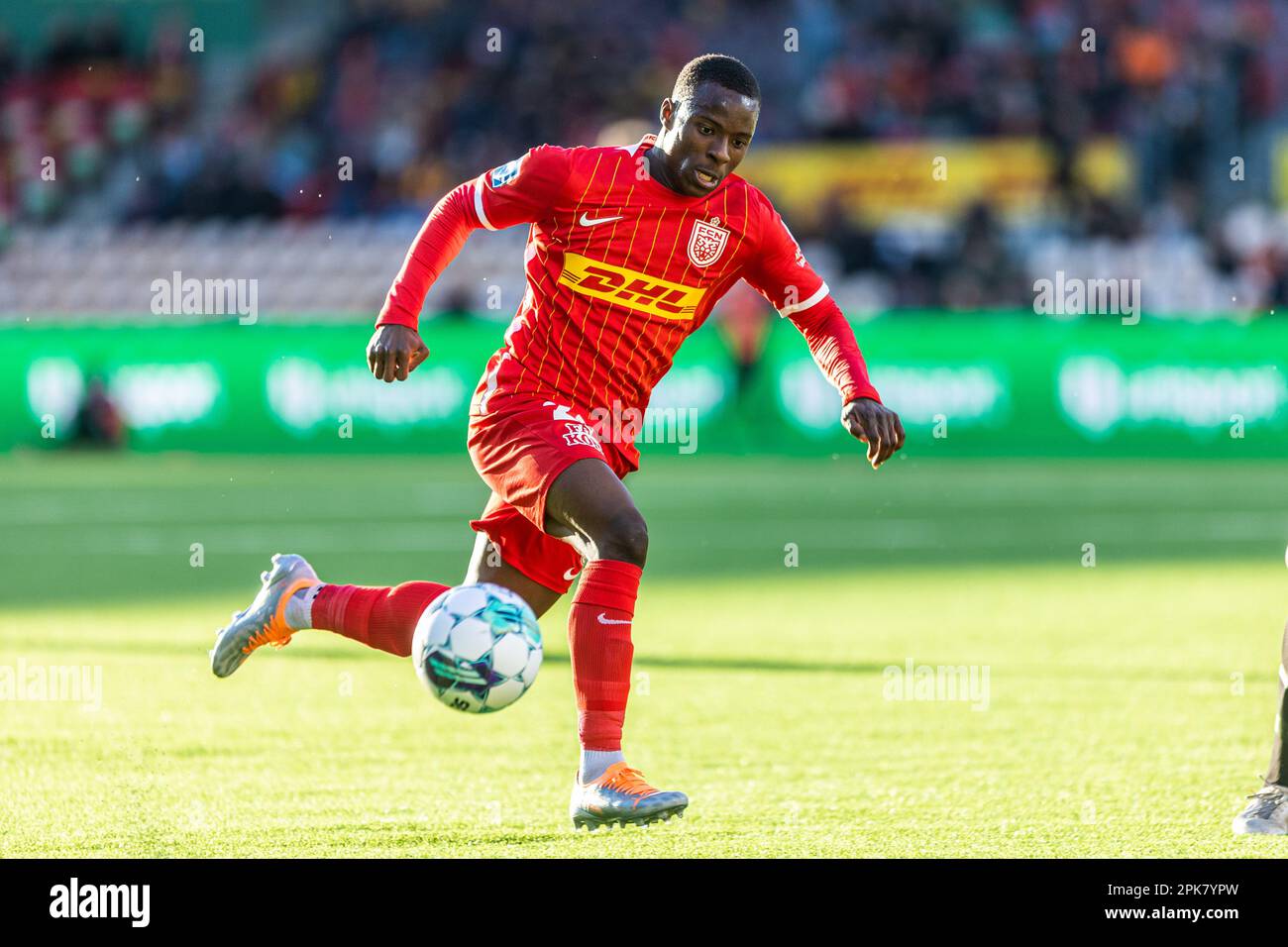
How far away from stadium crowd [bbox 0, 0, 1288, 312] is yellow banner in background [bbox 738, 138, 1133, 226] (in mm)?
212

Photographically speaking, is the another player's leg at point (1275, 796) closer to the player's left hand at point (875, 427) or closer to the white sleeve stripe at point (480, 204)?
the player's left hand at point (875, 427)

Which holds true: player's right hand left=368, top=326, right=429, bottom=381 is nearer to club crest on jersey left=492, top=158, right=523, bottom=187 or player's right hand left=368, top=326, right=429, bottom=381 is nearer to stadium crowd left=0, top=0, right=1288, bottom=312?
club crest on jersey left=492, top=158, right=523, bottom=187

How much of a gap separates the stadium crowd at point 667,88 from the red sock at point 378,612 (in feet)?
51.5

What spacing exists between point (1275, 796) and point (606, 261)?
7.53 ft

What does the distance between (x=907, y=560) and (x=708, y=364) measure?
6.92 metres

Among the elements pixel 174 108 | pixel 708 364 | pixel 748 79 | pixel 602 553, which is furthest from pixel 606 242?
pixel 174 108

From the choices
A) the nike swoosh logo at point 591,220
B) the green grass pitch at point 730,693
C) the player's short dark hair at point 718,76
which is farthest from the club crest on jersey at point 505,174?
the green grass pitch at point 730,693

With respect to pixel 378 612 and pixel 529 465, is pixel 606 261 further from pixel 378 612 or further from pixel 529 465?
pixel 378 612

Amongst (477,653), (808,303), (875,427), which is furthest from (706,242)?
(477,653)

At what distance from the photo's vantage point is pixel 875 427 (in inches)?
209

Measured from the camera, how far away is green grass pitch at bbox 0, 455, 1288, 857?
16.5 ft

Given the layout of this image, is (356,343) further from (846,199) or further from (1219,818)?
(1219,818)

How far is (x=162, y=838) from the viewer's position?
15.7ft

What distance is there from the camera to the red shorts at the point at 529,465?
5.28 meters
